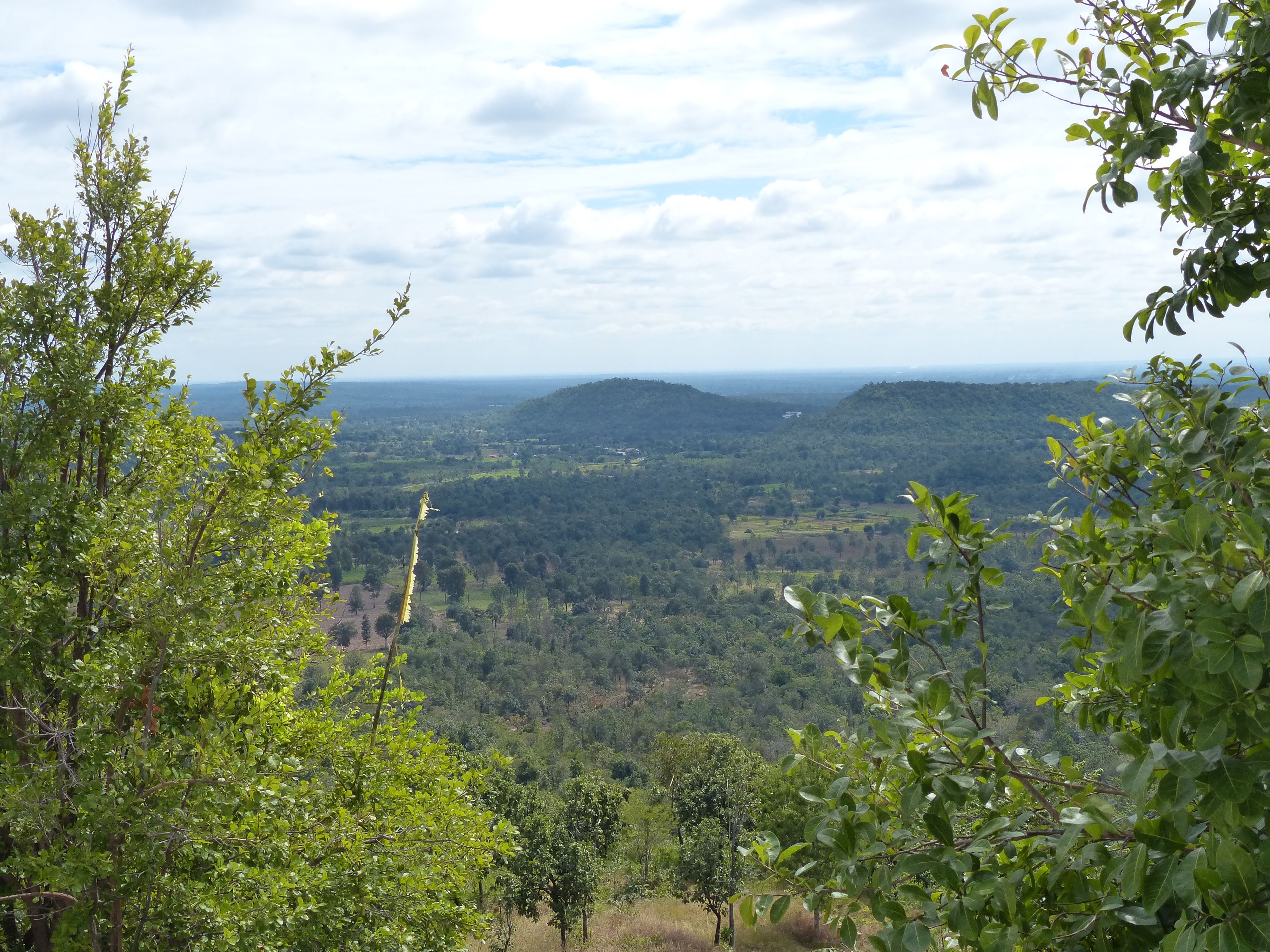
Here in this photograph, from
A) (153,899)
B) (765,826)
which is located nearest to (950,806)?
(153,899)

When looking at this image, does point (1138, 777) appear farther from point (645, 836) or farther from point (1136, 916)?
point (645, 836)

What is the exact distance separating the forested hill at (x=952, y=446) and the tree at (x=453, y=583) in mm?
68436

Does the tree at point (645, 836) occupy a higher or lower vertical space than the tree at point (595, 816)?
lower

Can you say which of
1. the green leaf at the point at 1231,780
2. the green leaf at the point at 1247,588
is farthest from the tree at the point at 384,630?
the green leaf at the point at 1247,588

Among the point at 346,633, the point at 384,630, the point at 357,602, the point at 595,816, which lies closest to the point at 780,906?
the point at 595,816

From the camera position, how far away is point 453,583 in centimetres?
10519

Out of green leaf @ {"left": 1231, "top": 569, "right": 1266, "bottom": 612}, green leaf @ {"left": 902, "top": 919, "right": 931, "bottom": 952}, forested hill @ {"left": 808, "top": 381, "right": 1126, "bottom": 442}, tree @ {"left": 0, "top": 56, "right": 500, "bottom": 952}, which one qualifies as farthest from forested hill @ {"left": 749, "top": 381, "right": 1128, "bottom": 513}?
green leaf @ {"left": 1231, "top": 569, "right": 1266, "bottom": 612}

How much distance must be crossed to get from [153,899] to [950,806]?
5687 mm

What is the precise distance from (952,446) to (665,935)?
518 ft

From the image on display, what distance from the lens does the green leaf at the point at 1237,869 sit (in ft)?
5.76

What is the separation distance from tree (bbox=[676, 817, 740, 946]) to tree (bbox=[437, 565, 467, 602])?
8127 cm

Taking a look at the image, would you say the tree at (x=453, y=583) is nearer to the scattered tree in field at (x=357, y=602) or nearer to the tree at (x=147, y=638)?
the scattered tree in field at (x=357, y=602)

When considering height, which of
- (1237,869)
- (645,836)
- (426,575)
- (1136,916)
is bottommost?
(426,575)

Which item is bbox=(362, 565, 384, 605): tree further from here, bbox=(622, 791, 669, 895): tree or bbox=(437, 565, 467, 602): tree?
bbox=(622, 791, 669, 895): tree
